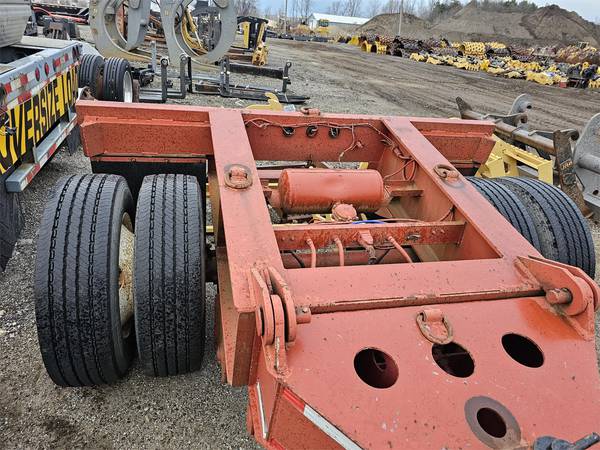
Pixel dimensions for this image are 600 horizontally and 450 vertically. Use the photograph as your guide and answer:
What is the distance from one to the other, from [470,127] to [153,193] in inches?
99.9

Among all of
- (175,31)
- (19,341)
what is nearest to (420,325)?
(19,341)

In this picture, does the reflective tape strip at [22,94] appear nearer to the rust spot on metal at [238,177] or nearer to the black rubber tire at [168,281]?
the black rubber tire at [168,281]

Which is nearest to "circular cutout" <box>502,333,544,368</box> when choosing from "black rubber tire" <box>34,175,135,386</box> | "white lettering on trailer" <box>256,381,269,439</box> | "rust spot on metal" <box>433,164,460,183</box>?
"white lettering on trailer" <box>256,381,269,439</box>

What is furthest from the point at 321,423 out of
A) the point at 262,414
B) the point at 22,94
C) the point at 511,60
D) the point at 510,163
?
the point at 511,60

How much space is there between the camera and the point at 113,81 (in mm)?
6758

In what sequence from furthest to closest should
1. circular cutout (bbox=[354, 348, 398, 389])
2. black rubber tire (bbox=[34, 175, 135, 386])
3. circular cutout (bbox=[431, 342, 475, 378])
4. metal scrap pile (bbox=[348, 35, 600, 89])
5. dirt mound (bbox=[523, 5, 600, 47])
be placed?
dirt mound (bbox=[523, 5, 600, 47]), metal scrap pile (bbox=[348, 35, 600, 89]), black rubber tire (bbox=[34, 175, 135, 386]), circular cutout (bbox=[431, 342, 475, 378]), circular cutout (bbox=[354, 348, 398, 389])

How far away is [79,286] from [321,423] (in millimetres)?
1218

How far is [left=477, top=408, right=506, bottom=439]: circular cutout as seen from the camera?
1.44m

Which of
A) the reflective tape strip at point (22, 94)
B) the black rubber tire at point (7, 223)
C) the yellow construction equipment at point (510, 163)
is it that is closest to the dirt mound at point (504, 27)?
the yellow construction equipment at point (510, 163)

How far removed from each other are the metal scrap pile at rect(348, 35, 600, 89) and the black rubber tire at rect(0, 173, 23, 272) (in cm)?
2135

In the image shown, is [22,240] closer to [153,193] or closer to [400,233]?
[153,193]

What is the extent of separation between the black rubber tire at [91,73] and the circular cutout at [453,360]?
20.4ft

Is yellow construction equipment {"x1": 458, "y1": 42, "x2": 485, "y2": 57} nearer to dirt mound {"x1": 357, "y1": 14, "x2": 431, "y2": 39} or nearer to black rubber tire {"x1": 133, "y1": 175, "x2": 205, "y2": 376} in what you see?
dirt mound {"x1": 357, "y1": 14, "x2": 431, "y2": 39}

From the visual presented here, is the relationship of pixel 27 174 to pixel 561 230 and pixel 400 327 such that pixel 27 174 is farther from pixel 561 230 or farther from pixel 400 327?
pixel 561 230
